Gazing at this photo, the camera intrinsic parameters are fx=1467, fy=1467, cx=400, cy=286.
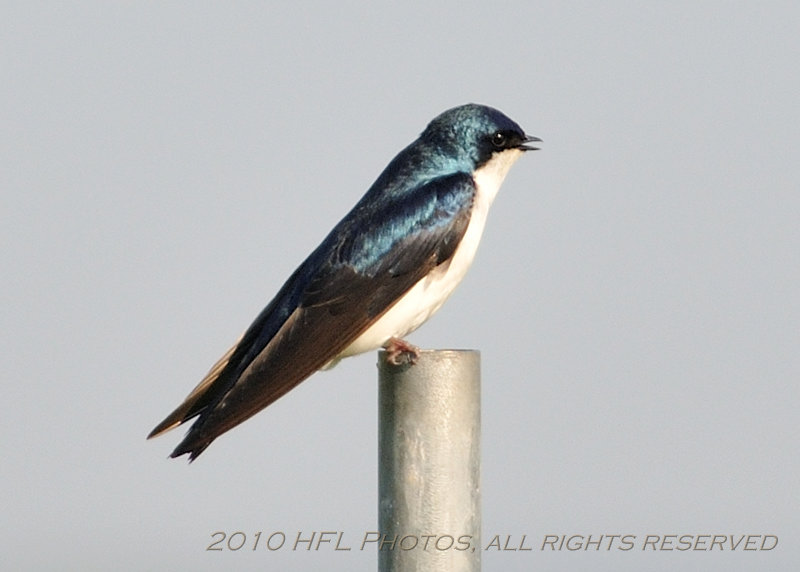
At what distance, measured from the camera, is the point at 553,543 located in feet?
9.83

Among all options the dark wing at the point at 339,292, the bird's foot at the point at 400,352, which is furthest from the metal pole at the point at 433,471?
the dark wing at the point at 339,292

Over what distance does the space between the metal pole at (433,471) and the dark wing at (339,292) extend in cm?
68

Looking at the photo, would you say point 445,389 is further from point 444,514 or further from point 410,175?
point 410,175

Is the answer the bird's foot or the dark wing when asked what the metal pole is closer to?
the bird's foot

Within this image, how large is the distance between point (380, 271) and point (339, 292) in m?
0.12

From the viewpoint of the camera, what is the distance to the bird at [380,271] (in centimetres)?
331

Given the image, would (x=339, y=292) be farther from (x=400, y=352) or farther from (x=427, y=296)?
(x=400, y=352)

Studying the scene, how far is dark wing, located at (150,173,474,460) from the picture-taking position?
10.8 ft

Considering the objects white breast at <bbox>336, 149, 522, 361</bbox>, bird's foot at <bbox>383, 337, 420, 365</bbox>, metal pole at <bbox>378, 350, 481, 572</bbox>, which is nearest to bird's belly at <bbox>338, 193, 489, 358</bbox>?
white breast at <bbox>336, 149, 522, 361</bbox>

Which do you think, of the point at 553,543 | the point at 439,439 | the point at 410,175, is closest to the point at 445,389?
the point at 439,439

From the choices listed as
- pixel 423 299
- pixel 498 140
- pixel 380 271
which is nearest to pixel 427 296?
pixel 423 299

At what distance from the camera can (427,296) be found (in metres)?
3.51

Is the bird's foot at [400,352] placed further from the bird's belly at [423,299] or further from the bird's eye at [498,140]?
the bird's eye at [498,140]

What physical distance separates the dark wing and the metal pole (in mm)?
677
